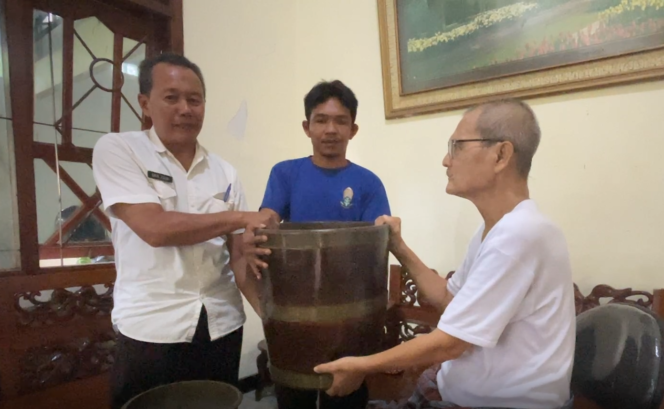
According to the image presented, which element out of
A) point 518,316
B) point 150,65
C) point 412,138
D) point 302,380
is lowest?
point 302,380

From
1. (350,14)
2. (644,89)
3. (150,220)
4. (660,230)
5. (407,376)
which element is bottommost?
(407,376)

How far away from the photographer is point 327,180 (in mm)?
1446

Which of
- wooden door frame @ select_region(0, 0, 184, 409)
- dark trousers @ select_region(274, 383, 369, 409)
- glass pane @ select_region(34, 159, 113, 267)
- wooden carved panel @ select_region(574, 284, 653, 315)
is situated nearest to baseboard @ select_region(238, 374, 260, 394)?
wooden door frame @ select_region(0, 0, 184, 409)

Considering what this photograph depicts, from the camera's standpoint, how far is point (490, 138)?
993 millimetres

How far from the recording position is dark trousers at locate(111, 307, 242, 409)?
113 cm

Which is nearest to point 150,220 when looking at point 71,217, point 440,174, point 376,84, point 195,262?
point 195,262

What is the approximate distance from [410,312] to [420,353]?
987mm

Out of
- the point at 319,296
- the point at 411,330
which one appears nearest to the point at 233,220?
the point at 319,296

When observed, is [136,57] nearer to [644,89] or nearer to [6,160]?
[6,160]

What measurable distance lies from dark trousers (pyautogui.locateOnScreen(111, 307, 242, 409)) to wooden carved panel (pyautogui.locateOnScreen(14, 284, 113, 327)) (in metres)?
0.66

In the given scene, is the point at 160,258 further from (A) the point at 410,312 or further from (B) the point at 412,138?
(B) the point at 412,138

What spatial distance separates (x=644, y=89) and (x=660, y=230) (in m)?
0.49

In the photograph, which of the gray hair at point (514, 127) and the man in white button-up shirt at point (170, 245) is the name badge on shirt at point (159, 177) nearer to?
the man in white button-up shirt at point (170, 245)

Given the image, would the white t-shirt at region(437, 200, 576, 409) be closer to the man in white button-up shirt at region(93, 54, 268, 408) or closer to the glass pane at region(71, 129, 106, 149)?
the man in white button-up shirt at region(93, 54, 268, 408)
